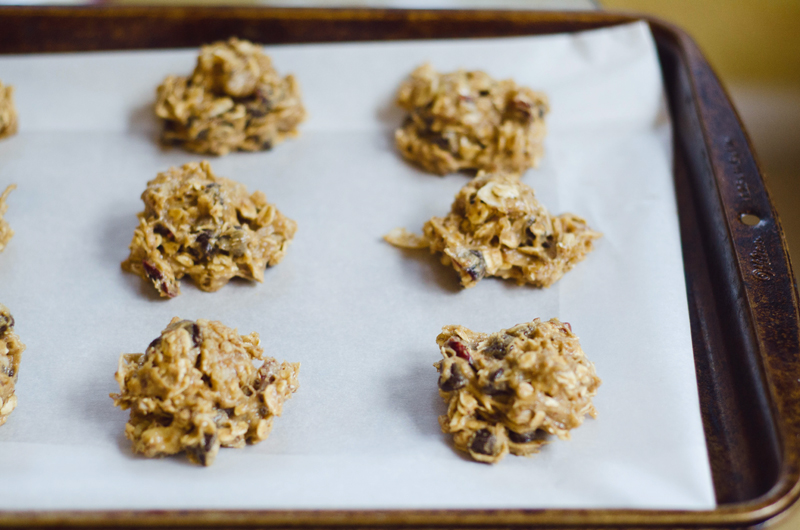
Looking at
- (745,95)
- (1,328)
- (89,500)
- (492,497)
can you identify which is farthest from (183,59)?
(745,95)

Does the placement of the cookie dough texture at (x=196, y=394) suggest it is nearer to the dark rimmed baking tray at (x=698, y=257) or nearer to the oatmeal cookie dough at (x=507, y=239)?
the dark rimmed baking tray at (x=698, y=257)

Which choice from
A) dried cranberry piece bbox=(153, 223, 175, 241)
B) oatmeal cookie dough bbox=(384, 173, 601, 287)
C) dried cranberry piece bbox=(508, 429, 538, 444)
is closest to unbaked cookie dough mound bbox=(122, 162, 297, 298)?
dried cranberry piece bbox=(153, 223, 175, 241)

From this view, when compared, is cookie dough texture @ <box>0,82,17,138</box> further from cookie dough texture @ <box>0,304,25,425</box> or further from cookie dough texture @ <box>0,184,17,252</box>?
cookie dough texture @ <box>0,304,25,425</box>

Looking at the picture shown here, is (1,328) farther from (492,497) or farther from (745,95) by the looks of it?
(745,95)

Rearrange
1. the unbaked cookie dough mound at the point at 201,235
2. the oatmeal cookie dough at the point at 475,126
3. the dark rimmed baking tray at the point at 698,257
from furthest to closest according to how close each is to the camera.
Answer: the oatmeal cookie dough at the point at 475,126, the unbaked cookie dough mound at the point at 201,235, the dark rimmed baking tray at the point at 698,257

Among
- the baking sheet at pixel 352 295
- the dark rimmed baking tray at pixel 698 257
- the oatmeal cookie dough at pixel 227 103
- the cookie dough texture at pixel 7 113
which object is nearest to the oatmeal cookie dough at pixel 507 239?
the baking sheet at pixel 352 295
